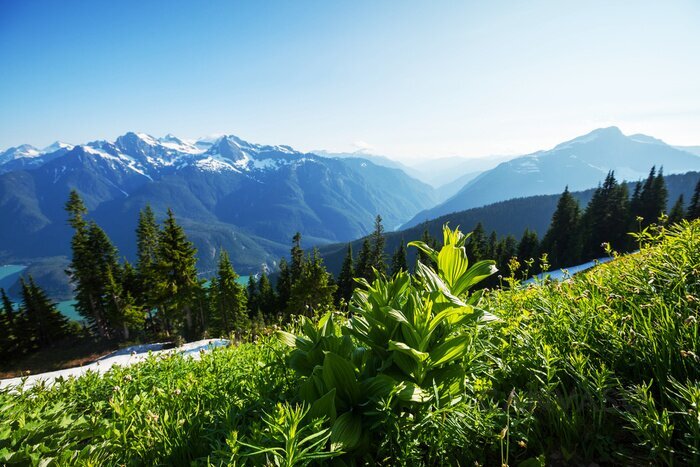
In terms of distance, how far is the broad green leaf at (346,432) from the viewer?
1738 millimetres

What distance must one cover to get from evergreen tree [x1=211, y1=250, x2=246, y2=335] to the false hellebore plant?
40.5 metres

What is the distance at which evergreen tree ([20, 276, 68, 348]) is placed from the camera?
1767 inches

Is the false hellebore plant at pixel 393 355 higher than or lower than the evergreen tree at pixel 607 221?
higher

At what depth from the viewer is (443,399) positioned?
2.15m

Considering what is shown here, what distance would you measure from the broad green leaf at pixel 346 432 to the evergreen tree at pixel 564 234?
66649 millimetres

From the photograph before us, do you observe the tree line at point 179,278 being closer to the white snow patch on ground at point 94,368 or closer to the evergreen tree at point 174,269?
the evergreen tree at point 174,269

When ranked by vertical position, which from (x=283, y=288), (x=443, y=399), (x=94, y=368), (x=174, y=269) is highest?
(x=443, y=399)

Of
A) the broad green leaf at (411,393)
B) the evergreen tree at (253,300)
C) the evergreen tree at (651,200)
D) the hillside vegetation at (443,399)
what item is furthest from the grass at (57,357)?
the evergreen tree at (651,200)

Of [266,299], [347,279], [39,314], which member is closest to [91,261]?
[39,314]

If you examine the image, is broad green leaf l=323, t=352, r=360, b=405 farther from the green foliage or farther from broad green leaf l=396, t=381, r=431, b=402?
the green foliage

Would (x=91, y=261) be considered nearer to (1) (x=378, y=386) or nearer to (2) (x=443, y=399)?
(1) (x=378, y=386)

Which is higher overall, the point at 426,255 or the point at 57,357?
the point at 426,255

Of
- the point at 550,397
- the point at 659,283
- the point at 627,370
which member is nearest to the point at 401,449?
the point at 550,397

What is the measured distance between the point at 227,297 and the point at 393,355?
1771 inches
